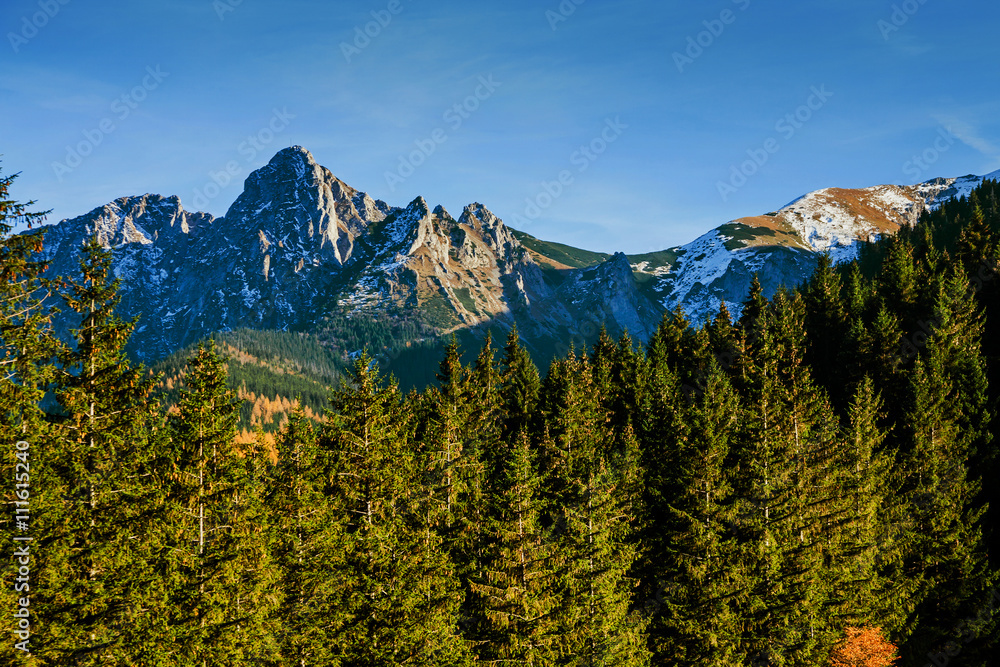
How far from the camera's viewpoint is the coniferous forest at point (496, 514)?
65.4 feet

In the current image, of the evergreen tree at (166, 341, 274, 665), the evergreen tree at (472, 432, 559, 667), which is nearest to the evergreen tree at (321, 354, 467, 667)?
the evergreen tree at (472, 432, 559, 667)

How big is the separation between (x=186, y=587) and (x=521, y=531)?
1533 cm

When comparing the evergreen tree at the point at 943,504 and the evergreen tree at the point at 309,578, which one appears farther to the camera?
the evergreen tree at the point at 943,504

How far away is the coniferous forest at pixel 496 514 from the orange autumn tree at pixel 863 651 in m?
0.17

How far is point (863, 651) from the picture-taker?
37094 millimetres

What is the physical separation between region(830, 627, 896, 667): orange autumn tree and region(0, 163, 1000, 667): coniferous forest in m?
0.17

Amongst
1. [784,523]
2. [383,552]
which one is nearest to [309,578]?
[383,552]

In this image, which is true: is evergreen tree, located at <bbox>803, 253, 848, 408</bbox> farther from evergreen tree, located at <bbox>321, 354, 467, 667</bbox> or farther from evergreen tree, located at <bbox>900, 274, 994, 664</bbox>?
evergreen tree, located at <bbox>321, 354, 467, 667</bbox>

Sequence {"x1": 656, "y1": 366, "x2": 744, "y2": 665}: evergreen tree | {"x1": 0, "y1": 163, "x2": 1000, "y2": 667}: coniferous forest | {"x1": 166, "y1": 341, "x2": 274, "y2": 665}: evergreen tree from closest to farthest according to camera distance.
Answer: {"x1": 0, "y1": 163, "x2": 1000, "y2": 667}: coniferous forest < {"x1": 166, "y1": 341, "x2": 274, "y2": 665}: evergreen tree < {"x1": 656, "y1": 366, "x2": 744, "y2": 665}: evergreen tree

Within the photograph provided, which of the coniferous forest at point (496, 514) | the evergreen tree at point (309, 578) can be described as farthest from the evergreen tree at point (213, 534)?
the evergreen tree at point (309, 578)

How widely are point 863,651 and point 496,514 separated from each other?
2215 centimetres

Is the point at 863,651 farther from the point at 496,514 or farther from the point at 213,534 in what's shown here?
the point at 213,534

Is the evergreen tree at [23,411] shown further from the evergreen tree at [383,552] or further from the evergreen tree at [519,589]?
the evergreen tree at [519,589]

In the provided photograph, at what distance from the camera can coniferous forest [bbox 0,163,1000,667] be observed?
1992cm
